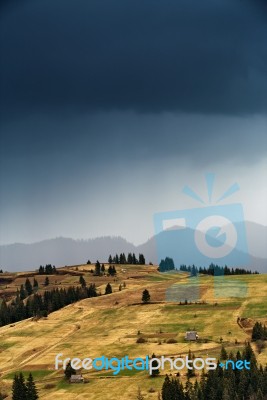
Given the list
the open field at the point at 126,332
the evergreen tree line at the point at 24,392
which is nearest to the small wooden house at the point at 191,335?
the open field at the point at 126,332

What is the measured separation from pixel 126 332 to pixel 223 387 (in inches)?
2163

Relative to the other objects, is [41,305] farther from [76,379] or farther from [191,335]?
[76,379]

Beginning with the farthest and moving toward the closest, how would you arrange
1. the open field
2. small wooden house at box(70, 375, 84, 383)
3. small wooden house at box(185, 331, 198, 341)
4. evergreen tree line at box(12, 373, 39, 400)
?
1. small wooden house at box(185, 331, 198, 341)
2. small wooden house at box(70, 375, 84, 383)
3. the open field
4. evergreen tree line at box(12, 373, 39, 400)

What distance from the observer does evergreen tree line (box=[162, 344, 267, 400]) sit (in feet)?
A: 251

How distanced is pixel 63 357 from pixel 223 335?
1354 inches

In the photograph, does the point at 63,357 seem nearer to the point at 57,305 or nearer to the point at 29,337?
the point at 29,337

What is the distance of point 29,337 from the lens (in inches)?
5507

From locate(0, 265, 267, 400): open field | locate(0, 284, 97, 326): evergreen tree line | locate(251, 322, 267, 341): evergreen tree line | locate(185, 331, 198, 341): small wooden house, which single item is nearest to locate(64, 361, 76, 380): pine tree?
locate(0, 265, 267, 400): open field

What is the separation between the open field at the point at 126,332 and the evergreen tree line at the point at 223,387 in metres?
4.58

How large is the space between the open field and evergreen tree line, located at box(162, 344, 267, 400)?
4.58 metres

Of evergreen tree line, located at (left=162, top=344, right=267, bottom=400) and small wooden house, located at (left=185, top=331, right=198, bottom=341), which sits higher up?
small wooden house, located at (left=185, top=331, right=198, bottom=341)

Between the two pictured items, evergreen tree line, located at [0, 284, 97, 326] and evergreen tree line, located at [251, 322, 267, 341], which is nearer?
evergreen tree line, located at [251, 322, 267, 341]

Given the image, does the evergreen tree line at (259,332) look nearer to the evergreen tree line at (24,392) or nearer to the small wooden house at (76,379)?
the small wooden house at (76,379)

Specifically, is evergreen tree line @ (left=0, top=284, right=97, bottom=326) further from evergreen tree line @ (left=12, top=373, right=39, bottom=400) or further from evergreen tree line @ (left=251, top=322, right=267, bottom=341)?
evergreen tree line @ (left=12, top=373, right=39, bottom=400)
